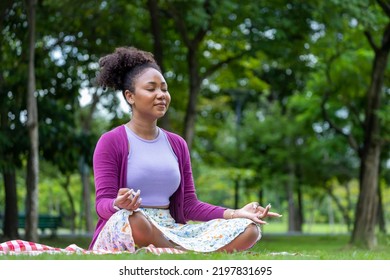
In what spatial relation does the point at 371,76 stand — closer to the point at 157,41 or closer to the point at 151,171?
the point at 157,41

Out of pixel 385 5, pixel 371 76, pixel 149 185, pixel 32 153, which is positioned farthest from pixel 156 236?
pixel 371 76

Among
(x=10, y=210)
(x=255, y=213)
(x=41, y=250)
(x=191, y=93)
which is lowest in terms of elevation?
(x=10, y=210)

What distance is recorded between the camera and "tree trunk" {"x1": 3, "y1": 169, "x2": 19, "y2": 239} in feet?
55.4

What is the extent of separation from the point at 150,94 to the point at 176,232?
103cm

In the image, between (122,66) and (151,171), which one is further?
(122,66)

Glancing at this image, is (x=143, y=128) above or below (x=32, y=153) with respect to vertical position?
above

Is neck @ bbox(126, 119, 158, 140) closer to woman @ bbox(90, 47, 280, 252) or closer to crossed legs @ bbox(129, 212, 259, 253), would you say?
woman @ bbox(90, 47, 280, 252)

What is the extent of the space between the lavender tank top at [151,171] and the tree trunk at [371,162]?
1126 cm

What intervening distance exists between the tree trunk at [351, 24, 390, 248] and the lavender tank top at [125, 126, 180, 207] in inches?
443

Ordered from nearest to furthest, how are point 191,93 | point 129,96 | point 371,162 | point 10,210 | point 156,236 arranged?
point 156,236, point 129,96, point 371,162, point 10,210, point 191,93

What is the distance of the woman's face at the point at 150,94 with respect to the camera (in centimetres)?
545

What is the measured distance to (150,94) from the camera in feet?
17.9

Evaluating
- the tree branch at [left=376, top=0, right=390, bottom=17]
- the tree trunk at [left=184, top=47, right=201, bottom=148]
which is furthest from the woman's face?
the tree trunk at [left=184, top=47, right=201, bottom=148]
